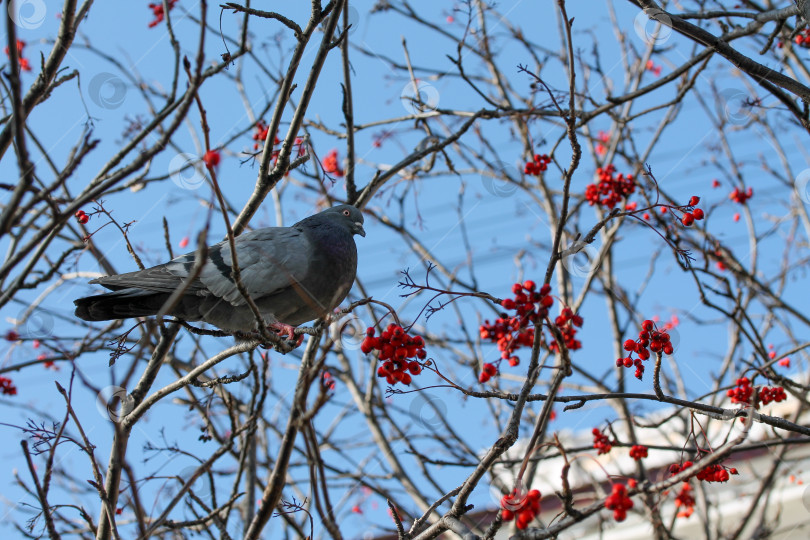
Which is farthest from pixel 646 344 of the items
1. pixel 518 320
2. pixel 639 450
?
pixel 639 450

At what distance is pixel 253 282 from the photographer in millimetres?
3820

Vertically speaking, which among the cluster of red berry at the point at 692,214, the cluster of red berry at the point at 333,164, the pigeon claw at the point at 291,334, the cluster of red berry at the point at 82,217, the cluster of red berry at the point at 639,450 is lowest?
the cluster of red berry at the point at 639,450

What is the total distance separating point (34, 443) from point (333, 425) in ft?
13.0

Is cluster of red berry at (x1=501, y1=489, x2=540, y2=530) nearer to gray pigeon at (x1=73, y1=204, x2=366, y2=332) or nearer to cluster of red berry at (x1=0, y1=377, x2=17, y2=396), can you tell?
gray pigeon at (x1=73, y1=204, x2=366, y2=332)

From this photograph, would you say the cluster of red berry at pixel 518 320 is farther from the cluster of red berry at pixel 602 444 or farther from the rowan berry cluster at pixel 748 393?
the rowan berry cluster at pixel 748 393

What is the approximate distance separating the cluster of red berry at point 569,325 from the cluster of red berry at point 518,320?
0.47 ft

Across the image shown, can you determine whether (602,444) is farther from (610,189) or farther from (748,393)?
(610,189)

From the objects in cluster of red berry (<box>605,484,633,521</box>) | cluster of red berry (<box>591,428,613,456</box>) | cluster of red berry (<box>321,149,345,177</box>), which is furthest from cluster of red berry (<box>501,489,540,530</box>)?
cluster of red berry (<box>321,149,345,177</box>)

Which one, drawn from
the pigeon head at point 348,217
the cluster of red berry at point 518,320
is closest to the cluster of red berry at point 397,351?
the cluster of red berry at point 518,320

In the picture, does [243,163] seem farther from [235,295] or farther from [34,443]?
[34,443]

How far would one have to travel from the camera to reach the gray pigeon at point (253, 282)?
142 inches

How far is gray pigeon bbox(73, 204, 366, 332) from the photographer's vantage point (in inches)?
142

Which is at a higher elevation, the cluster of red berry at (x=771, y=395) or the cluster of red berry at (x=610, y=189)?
the cluster of red berry at (x=610, y=189)

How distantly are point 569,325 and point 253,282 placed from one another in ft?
5.83
